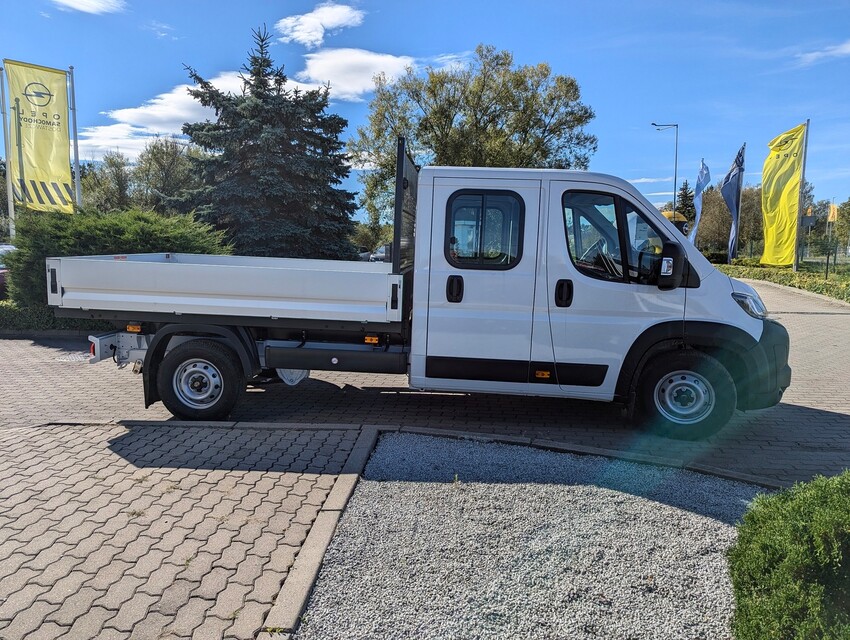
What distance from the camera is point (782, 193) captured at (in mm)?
24344

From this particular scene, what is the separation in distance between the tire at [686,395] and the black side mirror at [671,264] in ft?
2.34

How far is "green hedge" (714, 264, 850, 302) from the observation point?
1842cm

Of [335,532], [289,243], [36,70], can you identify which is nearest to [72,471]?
[335,532]

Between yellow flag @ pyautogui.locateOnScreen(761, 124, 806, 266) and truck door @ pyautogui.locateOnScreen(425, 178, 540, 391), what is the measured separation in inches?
907

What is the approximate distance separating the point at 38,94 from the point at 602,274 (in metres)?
16.1

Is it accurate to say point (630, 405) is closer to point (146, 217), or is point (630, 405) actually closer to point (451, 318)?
point (451, 318)

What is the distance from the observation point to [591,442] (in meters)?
5.65

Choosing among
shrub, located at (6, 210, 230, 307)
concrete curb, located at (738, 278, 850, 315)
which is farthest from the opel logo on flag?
concrete curb, located at (738, 278, 850, 315)

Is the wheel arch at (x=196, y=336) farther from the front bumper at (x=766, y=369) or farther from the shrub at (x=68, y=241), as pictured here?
the shrub at (x=68, y=241)

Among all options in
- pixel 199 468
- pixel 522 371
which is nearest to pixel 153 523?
pixel 199 468

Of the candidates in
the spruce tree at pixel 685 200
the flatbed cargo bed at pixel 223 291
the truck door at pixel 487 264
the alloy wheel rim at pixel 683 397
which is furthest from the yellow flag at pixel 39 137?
the spruce tree at pixel 685 200

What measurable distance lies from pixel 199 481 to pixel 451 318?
257 centimetres

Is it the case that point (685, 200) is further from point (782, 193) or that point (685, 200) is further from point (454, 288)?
point (454, 288)

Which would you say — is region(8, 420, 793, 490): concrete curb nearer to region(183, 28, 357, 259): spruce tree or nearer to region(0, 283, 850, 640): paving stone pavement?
region(0, 283, 850, 640): paving stone pavement
